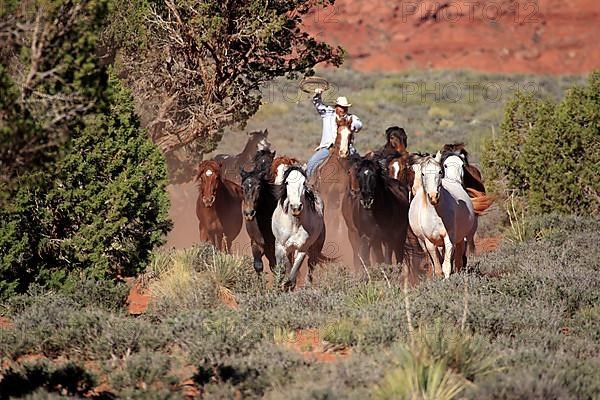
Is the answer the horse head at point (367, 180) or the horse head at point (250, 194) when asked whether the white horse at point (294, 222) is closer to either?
the horse head at point (250, 194)

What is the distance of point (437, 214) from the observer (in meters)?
12.7

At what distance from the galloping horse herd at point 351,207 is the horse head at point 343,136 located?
0.02m

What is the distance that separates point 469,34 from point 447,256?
5950 cm

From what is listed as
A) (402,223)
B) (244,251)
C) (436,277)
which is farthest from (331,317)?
(244,251)

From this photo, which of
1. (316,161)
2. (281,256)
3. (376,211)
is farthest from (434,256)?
(316,161)

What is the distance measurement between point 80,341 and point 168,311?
1816 millimetres

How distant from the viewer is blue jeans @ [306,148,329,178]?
16.7 m

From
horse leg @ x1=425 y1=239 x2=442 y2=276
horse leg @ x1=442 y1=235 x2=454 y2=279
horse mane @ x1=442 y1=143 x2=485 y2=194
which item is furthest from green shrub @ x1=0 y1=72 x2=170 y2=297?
horse mane @ x1=442 y1=143 x2=485 y2=194

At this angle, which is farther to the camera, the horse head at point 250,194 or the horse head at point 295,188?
the horse head at point 250,194

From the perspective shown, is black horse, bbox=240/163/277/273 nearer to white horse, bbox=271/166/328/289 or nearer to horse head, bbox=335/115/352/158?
white horse, bbox=271/166/328/289

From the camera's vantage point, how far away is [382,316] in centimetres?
963

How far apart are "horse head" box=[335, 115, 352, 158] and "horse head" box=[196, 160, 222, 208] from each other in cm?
211

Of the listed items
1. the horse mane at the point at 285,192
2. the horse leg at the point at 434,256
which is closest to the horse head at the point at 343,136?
the horse mane at the point at 285,192

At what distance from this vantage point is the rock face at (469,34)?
67.5 m
